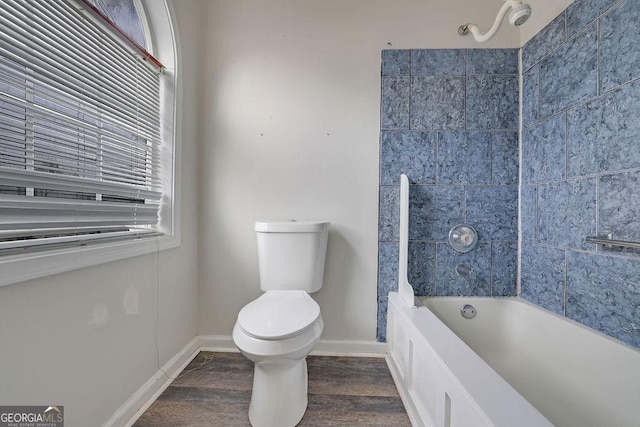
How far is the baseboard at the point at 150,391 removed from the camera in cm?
105

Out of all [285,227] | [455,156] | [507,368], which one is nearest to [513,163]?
[455,156]

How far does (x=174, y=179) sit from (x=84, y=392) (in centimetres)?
96

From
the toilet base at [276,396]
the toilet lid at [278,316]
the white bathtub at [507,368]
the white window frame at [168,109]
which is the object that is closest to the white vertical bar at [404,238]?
the white bathtub at [507,368]

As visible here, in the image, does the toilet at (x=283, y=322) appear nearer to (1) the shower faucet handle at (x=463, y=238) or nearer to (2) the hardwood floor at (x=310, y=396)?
(2) the hardwood floor at (x=310, y=396)

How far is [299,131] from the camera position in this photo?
163 centimetres

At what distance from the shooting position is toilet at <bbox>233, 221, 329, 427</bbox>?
99 cm

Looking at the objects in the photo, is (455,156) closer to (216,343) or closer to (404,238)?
(404,238)

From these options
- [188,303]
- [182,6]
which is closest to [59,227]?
[188,303]

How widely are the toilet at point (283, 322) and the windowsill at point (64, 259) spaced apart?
54 centimetres

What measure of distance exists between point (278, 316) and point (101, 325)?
0.66 meters

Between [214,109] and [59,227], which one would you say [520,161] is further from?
[59,227]

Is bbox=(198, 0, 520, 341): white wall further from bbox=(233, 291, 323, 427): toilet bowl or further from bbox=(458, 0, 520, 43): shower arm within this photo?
bbox=(233, 291, 323, 427): toilet bowl

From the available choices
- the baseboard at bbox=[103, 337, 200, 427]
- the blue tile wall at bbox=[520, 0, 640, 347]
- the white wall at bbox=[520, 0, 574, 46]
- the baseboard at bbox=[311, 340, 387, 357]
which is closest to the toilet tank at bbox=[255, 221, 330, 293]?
the baseboard at bbox=[311, 340, 387, 357]

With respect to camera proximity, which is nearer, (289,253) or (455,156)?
(289,253)
